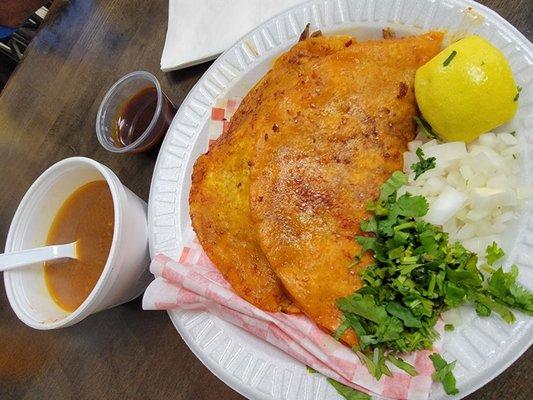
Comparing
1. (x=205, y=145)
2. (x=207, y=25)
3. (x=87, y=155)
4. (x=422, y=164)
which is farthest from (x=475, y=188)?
(x=87, y=155)

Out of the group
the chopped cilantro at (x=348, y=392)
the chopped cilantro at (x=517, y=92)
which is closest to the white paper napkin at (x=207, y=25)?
the chopped cilantro at (x=517, y=92)

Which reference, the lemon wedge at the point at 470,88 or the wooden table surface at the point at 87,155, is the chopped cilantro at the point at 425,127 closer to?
the lemon wedge at the point at 470,88

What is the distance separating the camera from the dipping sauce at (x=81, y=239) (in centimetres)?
149

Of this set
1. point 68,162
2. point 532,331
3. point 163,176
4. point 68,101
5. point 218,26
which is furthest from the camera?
point 68,101

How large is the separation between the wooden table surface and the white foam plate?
18 cm

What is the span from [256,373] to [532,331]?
0.73 metres

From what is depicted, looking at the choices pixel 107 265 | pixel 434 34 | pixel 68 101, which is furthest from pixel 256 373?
pixel 68 101

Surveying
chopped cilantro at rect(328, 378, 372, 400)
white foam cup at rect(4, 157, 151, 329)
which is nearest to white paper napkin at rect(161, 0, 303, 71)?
white foam cup at rect(4, 157, 151, 329)

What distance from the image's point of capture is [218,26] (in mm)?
1791

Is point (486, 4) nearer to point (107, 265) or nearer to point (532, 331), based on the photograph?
point (532, 331)

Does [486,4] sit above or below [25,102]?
above

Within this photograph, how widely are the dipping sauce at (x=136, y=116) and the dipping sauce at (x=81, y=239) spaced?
0.28 m

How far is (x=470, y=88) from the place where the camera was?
1258mm

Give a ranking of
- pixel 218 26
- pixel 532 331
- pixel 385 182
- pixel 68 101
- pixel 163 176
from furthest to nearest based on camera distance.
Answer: pixel 68 101, pixel 218 26, pixel 163 176, pixel 385 182, pixel 532 331
